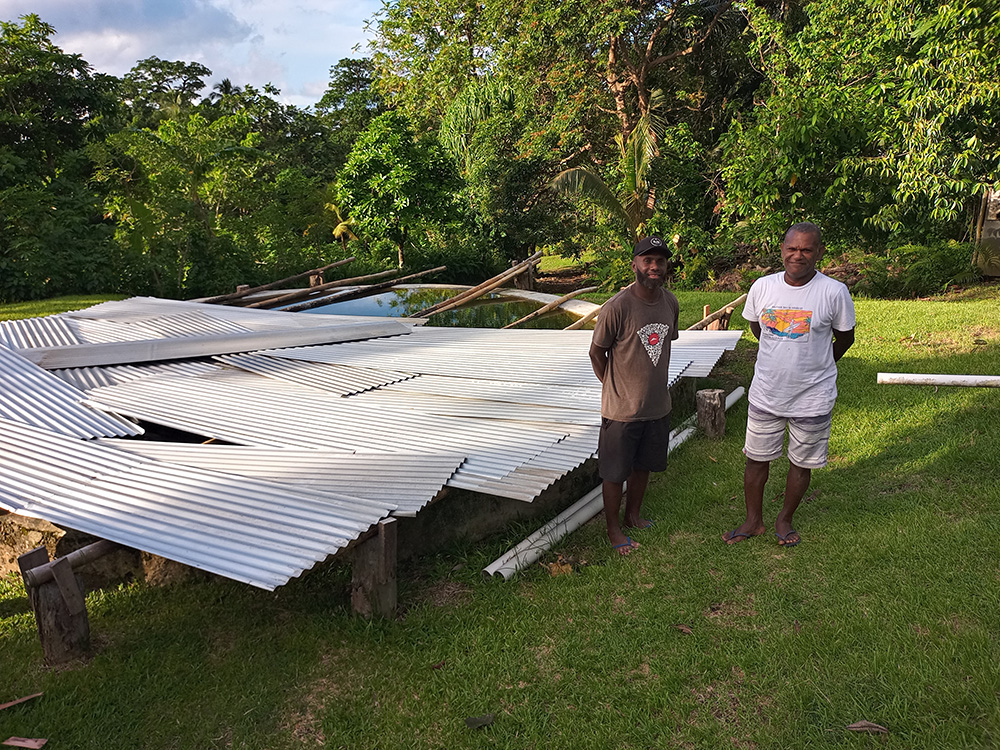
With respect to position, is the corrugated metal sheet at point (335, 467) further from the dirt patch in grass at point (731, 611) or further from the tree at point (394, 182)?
the tree at point (394, 182)

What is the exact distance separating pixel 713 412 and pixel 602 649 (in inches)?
138

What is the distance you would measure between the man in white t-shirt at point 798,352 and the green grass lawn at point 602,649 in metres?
0.76

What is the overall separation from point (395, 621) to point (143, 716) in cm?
128

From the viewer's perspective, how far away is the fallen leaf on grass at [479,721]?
3242 millimetres

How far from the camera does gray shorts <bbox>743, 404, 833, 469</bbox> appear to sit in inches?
165

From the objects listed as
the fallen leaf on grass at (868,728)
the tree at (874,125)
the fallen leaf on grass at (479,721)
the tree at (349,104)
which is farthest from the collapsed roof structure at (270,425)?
the tree at (349,104)

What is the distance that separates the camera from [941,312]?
1115cm

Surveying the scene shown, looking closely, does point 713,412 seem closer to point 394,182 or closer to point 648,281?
point 648,281

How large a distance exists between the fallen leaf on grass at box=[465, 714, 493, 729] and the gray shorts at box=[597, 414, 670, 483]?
174 cm

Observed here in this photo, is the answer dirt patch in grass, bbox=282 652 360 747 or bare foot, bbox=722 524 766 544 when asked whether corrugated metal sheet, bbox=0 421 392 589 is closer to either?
dirt patch in grass, bbox=282 652 360 747

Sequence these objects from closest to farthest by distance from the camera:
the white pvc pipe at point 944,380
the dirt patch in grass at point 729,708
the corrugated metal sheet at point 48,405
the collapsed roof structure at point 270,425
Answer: the dirt patch in grass at point 729,708 < the collapsed roof structure at point 270,425 < the corrugated metal sheet at point 48,405 < the white pvc pipe at point 944,380

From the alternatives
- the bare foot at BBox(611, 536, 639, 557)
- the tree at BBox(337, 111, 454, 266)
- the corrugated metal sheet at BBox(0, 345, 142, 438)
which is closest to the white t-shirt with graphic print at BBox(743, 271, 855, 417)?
the bare foot at BBox(611, 536, 639, 557)

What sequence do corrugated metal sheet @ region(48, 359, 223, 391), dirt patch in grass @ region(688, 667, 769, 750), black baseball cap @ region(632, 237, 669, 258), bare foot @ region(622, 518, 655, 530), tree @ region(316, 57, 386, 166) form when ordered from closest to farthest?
dirt patch in grass @ region(688, 667, 769, 750) → black baseball cap @ region(632, 237, 669, 258) → bare foot @ region(622, 518, 655, 530) → corrugated metal sheet @ region(48, 359, 223, 391) → tree @ region(316, 57, 386, 166)

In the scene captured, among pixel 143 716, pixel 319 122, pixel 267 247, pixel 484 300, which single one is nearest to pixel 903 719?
pixel 143 716
